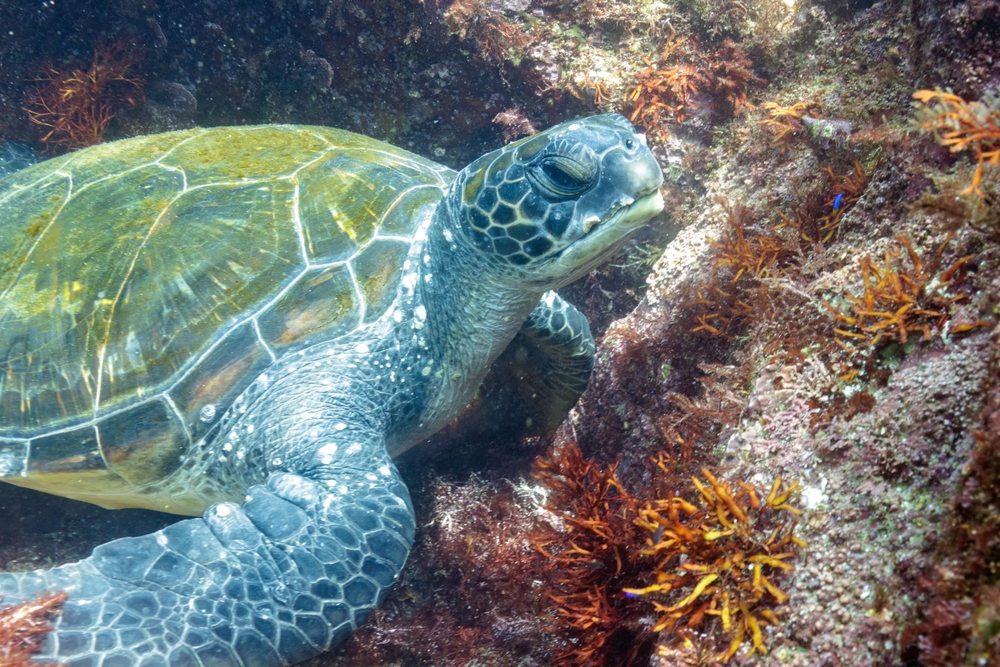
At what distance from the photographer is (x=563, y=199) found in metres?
2.10

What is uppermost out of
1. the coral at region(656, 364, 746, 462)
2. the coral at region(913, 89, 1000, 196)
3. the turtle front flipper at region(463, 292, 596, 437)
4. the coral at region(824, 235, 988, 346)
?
the coral at region(913, 89, 1000, 196)

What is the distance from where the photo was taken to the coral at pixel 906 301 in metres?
1.30

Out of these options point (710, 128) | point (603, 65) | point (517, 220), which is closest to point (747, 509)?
point (517, 220)

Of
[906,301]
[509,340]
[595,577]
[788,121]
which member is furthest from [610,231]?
[595,577]

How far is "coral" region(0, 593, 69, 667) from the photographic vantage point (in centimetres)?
155

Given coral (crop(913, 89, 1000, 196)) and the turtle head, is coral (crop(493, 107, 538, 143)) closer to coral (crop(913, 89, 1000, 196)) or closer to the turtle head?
the turtle head

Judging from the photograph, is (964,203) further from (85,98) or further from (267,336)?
(85,98)

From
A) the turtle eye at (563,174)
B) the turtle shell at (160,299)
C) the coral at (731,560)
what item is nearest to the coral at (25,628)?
the turtle shell at (160,299)

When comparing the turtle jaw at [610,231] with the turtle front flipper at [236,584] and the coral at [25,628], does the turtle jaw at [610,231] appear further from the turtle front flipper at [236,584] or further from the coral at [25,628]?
the coral at [25,628]

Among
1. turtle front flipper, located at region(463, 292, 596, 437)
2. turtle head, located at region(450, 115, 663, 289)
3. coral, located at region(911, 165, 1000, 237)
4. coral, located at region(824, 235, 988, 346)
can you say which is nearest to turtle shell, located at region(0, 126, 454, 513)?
turtle head, located at region(450, 115, 663, 289)

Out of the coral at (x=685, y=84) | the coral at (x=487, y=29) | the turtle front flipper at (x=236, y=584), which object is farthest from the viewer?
the coral at (x=487, y=29)

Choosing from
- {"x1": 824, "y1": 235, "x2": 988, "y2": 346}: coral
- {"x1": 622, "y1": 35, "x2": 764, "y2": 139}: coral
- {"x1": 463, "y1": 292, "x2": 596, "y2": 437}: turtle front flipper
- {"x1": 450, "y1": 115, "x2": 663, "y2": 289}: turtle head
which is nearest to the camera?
{"x1": 824, "y1": 235, "x2": 988, "y2": 346}: coral

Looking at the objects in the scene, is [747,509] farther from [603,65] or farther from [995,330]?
[603,65]

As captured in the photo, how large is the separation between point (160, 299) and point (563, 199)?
6.11 ft
